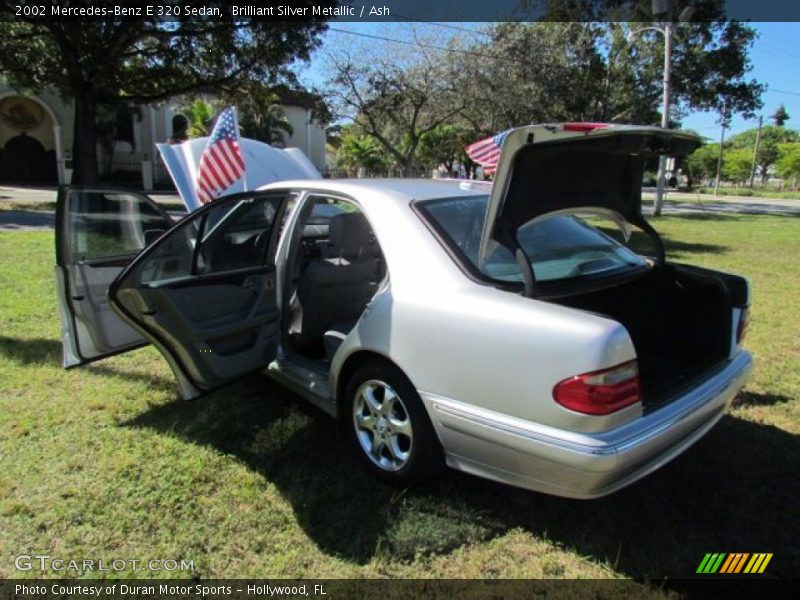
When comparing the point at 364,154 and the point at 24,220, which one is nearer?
the point at 24,220

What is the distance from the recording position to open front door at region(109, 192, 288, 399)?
10.4ft

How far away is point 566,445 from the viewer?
86.4 inches

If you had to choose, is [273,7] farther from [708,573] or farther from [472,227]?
[708,573]

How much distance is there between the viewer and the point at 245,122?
32531 millimetres

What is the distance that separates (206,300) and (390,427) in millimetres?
1415

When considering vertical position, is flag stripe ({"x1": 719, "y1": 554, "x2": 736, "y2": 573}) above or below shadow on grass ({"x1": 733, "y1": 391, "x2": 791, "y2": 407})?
below

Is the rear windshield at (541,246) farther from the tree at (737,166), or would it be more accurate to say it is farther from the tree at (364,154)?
the tree at (737,166)

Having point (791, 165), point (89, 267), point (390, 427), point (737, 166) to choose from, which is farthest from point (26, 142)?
point (737, 166)

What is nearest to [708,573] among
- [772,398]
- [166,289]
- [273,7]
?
[772,398]

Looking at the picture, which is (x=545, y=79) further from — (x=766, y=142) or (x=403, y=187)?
(x=766, y=142)

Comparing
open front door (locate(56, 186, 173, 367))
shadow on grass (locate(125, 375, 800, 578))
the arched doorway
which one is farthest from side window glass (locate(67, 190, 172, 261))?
the arched doorway

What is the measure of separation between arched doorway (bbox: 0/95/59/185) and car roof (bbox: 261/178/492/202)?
111 feet

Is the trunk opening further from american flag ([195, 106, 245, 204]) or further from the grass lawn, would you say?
american flag ([195, 106, 245, 204])

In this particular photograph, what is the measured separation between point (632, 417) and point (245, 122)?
109ft
